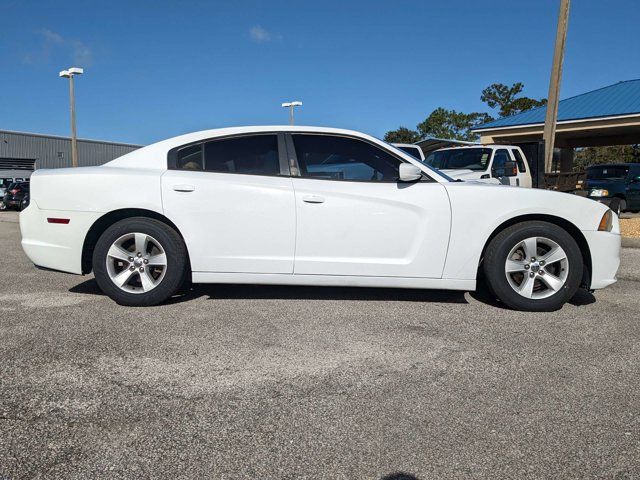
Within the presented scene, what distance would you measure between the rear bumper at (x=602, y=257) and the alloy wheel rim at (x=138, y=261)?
347 cm

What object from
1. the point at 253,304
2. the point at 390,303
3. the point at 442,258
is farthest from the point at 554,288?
the point at 253,304

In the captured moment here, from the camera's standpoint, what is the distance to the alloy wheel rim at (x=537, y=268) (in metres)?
4.24

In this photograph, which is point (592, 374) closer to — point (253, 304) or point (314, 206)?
point (314, 206)

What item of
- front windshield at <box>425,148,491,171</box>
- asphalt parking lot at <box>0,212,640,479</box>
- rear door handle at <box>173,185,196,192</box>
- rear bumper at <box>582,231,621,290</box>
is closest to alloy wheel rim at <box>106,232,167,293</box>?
asphalt parking lot at <box>0,212,640,479</box>

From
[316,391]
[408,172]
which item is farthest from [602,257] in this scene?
[316,391]

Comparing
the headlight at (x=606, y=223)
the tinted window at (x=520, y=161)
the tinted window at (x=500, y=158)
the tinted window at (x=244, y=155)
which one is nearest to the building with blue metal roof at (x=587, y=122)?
the tinted window at (x=520, y=161)

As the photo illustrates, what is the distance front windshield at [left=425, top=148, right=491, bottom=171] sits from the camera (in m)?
11.4

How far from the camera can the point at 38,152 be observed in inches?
1478

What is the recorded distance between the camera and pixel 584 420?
2.31 metres

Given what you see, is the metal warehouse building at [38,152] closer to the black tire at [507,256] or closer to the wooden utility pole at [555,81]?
the wooden utility pole at [555,81]

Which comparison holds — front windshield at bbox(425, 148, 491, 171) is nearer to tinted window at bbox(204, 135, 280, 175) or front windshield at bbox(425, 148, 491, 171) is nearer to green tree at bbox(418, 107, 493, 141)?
tinted window at bbox(204, 135, 280, 175)

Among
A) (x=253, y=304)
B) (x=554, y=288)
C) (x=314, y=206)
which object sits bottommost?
(x=253, y=304)

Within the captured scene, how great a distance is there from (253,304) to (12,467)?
263 cm

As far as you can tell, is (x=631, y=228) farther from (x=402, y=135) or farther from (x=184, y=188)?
(x=402, y=135)
